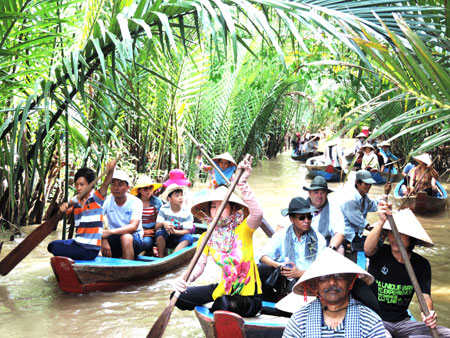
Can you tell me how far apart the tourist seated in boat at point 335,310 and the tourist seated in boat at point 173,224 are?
416 centimetres

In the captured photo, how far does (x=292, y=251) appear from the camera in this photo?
499 centimetres

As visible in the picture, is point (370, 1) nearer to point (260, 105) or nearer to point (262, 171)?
point (260, 105)

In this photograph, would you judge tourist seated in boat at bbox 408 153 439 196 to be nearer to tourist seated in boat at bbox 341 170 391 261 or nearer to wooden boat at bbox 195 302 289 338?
tourist seated in boat at bbox 341 170 391 261

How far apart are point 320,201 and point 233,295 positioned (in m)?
1.67

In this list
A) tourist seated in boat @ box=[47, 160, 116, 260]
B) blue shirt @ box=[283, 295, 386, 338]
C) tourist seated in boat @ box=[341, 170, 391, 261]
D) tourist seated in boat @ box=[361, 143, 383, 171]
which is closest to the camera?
blue shirt @ box=[283, 295, 386, 338]

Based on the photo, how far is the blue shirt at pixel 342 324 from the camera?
2.94 metres

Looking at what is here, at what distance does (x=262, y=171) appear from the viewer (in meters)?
20.7

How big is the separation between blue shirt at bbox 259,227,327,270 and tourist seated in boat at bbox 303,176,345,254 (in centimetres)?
62

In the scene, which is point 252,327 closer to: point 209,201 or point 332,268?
point 209,201

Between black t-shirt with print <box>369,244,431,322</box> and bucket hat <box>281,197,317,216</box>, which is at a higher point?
bucket hat <box>281,197,317,216</box>

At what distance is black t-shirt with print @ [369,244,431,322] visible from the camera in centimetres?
393

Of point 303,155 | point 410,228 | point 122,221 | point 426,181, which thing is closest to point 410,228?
point 410,228

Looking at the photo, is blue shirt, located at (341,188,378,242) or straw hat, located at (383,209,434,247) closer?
straw hat, located at (383,209,434,247)

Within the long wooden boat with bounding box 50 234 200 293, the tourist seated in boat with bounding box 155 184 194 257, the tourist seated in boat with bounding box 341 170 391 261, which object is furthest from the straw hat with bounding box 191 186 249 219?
the tourist seated in boat with bounding box 341 170 391 261
